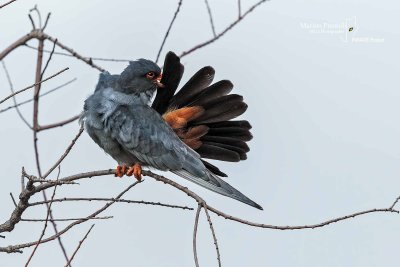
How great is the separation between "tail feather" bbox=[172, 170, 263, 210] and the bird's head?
778 millimetres

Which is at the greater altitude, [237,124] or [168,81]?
[168,81]

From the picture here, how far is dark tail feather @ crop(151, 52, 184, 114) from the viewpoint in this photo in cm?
527

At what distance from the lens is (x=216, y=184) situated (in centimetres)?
483

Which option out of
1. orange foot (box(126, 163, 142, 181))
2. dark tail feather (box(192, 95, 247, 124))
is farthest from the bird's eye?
orange foot (box(126, 163, 142, 181))

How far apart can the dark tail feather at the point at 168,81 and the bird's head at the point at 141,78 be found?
8 cm

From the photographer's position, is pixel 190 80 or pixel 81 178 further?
pixel 190 80

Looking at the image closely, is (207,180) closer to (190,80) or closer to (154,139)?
(154,139)

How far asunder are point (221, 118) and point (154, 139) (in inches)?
23.3

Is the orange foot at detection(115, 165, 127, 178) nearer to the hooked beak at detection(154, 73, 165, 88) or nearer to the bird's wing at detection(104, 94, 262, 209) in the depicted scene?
the bird's wing at detection(104, 94, 262, 209)

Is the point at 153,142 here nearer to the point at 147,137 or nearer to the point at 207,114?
the point at 147,137

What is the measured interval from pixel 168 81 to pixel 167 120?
0.32 metres

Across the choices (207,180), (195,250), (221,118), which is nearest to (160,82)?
(221,118)

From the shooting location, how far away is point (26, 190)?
3.85 metres

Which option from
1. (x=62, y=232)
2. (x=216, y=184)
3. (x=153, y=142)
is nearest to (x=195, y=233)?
(x=62, y=232)
